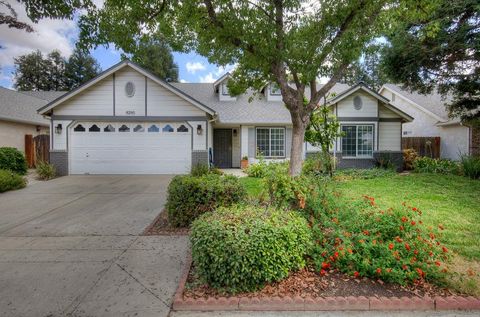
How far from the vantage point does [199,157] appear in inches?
545

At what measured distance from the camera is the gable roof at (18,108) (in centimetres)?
1574

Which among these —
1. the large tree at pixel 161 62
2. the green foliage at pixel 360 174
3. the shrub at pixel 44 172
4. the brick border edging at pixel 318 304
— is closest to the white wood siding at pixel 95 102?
the shrub at pixel 44 172

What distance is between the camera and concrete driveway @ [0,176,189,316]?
10.4 ft

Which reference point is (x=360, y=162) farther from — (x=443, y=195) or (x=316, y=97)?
(x=316, y=97)

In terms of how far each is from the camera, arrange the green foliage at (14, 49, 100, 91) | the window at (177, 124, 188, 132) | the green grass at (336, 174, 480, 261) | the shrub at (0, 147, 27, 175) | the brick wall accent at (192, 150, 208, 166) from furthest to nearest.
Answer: the green foliage at (14, 49, 100, 91) → the window at (177, 124, 188, 132) → the brick wall accent at (192, 150, 208, 166) → the shrub at (0, 147, 27, 175) → the green grass at (336, 174, 480, 261)

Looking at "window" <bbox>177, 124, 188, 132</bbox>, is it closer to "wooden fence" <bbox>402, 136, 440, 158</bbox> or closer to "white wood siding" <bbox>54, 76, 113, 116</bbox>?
"white wood siding" <bbox>54, 76, 113, 116</bbox>

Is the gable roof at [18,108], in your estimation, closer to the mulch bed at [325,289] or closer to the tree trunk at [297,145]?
the tree trunk at [297,145]

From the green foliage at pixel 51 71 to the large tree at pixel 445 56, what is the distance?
38.0m

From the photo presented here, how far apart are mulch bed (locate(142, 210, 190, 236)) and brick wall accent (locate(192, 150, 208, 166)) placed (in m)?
7.60

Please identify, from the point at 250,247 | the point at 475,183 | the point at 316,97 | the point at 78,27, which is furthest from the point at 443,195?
the point at 78,27

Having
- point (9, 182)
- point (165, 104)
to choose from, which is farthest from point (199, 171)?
point (9, 182)

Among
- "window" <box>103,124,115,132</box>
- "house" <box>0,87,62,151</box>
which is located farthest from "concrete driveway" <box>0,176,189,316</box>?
"house" <box>0,87,62,151</box>

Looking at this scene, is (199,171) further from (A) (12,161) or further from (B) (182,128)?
(A) (12,161)

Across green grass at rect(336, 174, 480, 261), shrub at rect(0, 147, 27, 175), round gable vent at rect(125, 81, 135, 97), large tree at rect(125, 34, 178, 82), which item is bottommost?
green grass at rect(336, 174, 480, 261)
